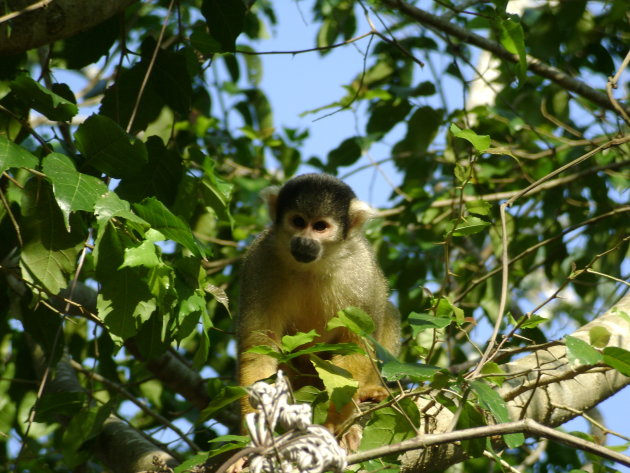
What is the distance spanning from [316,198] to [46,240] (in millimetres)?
2064

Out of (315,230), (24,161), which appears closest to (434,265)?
(315,230)

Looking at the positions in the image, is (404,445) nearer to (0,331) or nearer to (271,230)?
(271,230)

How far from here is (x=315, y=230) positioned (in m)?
4.68

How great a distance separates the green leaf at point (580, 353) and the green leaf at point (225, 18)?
2.14 meters

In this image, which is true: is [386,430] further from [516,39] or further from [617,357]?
[516,39]

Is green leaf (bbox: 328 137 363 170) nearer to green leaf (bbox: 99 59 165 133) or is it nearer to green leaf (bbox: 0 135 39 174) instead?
green leaf (bbox: 99 59 165 133)

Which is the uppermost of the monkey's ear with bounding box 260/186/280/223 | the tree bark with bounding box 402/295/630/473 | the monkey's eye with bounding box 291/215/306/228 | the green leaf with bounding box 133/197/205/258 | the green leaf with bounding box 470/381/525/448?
the monkey's ear with bounding box 260/186/280/223

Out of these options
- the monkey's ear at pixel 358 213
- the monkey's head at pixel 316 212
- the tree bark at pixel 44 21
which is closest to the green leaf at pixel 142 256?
the tree bark at pixel 44 21

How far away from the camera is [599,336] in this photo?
2.83 m

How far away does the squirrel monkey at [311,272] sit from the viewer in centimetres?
441

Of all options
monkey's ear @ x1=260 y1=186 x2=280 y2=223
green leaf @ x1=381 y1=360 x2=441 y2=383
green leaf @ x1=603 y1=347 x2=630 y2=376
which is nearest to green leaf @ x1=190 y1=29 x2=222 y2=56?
monkey's ear @ x1=260 y1=186 x2=280 y2=223

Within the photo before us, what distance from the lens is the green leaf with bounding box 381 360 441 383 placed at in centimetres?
228

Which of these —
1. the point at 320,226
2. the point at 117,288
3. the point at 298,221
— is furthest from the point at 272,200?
the point at 117,288

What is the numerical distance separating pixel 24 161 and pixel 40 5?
2.32 ft
